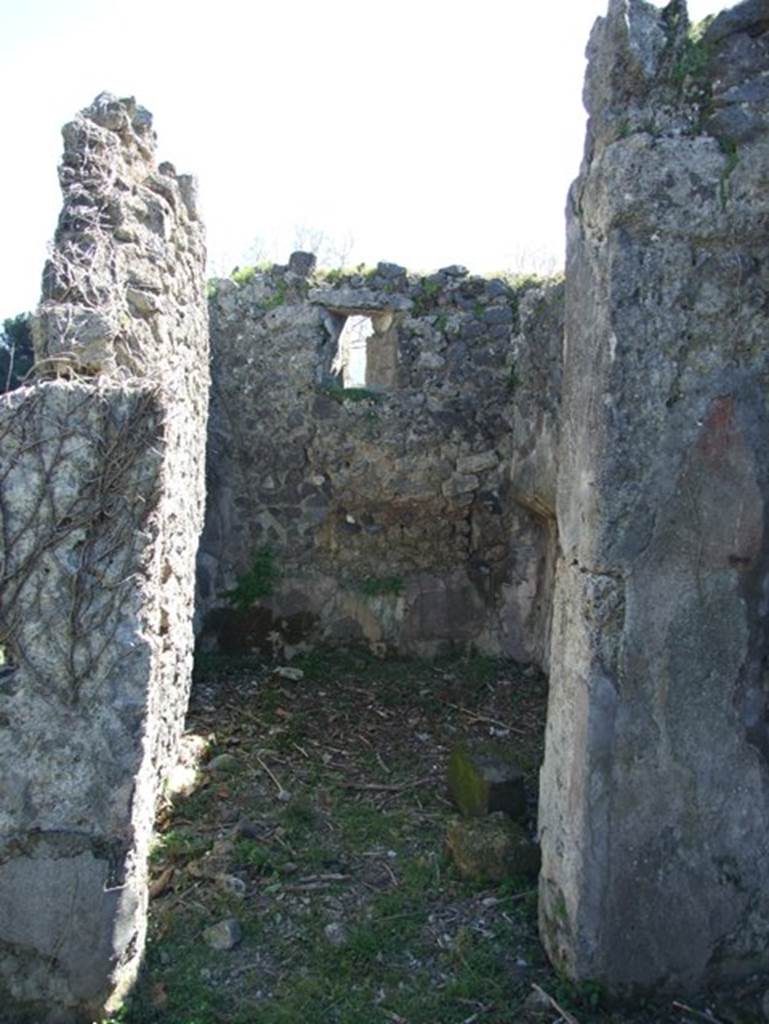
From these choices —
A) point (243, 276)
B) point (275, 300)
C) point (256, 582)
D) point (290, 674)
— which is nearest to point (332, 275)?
point (275, 300)

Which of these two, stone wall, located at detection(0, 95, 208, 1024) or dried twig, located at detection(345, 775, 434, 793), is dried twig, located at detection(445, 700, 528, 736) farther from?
stone wall, located at detection(0, 95, 208, 1024)

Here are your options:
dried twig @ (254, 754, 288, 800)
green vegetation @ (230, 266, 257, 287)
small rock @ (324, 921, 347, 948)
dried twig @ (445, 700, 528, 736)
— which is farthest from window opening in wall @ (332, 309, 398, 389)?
small rock @ (324, 921, 347, 948)

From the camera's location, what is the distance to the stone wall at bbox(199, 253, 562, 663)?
7.45m

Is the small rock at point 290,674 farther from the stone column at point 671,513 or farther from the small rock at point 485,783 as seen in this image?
the stone column at point 671,513

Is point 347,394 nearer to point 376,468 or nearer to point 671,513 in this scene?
point 376,468

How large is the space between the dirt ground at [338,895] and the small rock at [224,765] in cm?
1

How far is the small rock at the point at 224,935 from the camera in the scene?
11.8 feet

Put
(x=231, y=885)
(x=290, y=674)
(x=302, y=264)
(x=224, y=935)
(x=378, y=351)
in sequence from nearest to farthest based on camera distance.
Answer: (x=224, y=935), (x=231, y=885), (x=290, y=674), (x=302, y=264), (x=378, y=351)

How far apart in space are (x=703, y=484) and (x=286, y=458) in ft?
15.7

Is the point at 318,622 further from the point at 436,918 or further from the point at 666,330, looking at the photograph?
the point at 666,330

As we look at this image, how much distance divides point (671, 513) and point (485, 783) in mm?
1957

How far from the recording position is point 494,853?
4.03 metres

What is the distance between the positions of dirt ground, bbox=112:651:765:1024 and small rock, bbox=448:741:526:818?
15 cm

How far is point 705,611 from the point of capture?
126 inches
